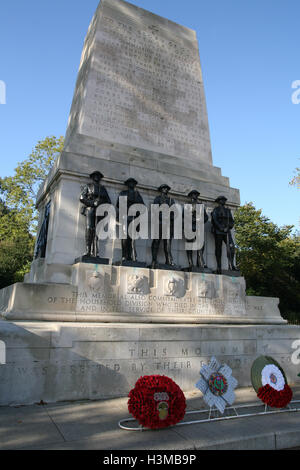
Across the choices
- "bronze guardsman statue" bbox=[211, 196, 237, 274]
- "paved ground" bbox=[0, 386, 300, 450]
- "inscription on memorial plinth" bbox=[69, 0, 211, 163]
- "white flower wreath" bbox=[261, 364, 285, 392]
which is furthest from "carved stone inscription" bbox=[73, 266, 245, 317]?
"inscription on memorial plinth" bbox=[69, 0, 211, 163]

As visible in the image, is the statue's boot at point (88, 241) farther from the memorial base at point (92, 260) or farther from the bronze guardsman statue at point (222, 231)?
the bronze guardsman statue at point (222, 231)

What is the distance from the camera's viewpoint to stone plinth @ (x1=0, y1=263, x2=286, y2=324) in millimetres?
8438

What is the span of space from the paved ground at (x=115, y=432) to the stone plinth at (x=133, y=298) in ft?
8.37

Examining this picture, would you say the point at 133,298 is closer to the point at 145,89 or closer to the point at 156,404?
the point at 156,404

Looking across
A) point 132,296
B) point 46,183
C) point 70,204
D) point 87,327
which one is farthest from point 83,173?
point 87,327

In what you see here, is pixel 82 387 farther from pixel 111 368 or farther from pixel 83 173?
pixel 83 173

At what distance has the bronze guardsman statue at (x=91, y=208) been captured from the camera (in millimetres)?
10078

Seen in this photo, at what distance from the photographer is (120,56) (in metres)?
13.9

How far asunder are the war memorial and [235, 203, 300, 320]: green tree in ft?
76.5

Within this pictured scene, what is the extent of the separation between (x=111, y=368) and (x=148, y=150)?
325 inches

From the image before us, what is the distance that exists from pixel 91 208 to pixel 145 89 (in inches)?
265

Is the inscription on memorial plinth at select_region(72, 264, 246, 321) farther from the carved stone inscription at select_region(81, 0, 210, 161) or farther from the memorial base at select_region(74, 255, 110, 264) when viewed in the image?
the carved stone inscription at select_region(81, 0, 210, 161)

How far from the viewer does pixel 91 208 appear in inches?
403

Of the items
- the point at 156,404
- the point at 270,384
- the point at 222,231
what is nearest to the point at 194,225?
the point at 222,231
